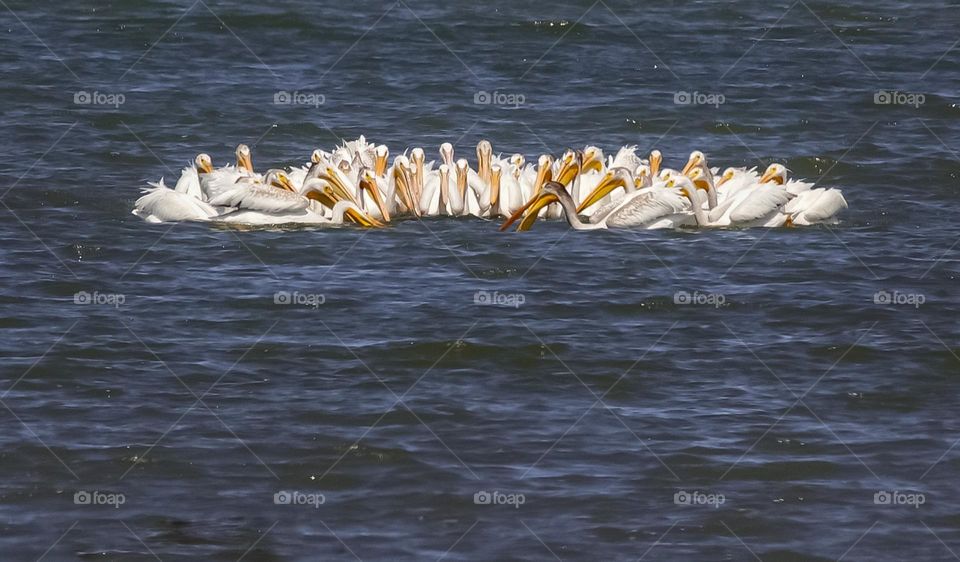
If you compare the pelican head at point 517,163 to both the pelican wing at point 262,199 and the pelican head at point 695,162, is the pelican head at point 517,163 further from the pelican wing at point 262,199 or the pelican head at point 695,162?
the pelican wing at point 262,199

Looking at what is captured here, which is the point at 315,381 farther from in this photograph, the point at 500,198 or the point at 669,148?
the point at 669,148

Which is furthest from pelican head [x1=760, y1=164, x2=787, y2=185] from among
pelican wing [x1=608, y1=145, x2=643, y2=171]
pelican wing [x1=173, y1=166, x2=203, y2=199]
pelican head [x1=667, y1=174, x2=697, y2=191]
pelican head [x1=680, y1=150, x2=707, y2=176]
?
pelican wing [x1=173, y1=166, x2=203, y2=199]

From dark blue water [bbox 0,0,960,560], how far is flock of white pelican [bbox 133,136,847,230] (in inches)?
11.2

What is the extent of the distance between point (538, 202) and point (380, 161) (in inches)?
72.7

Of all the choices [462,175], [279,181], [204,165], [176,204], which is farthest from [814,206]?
[176,204]

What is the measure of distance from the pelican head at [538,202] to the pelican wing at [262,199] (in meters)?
1.95

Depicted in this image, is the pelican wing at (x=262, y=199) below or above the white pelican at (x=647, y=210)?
above

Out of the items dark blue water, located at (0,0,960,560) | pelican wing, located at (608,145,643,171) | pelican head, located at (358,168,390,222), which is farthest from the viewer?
pelican wing, located at (608,145,643,171)

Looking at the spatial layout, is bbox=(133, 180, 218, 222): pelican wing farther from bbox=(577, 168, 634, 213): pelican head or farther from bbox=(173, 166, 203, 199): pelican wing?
bbox=(577, 168, 634, 213): pelican head

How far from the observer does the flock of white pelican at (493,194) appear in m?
16.5

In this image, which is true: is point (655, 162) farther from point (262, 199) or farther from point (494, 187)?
point (262, 199)

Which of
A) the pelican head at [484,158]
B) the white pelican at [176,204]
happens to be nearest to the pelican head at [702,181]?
the pelican head at [484,158]

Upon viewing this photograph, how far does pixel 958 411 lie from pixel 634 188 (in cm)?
620

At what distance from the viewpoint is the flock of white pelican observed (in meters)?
16.5
